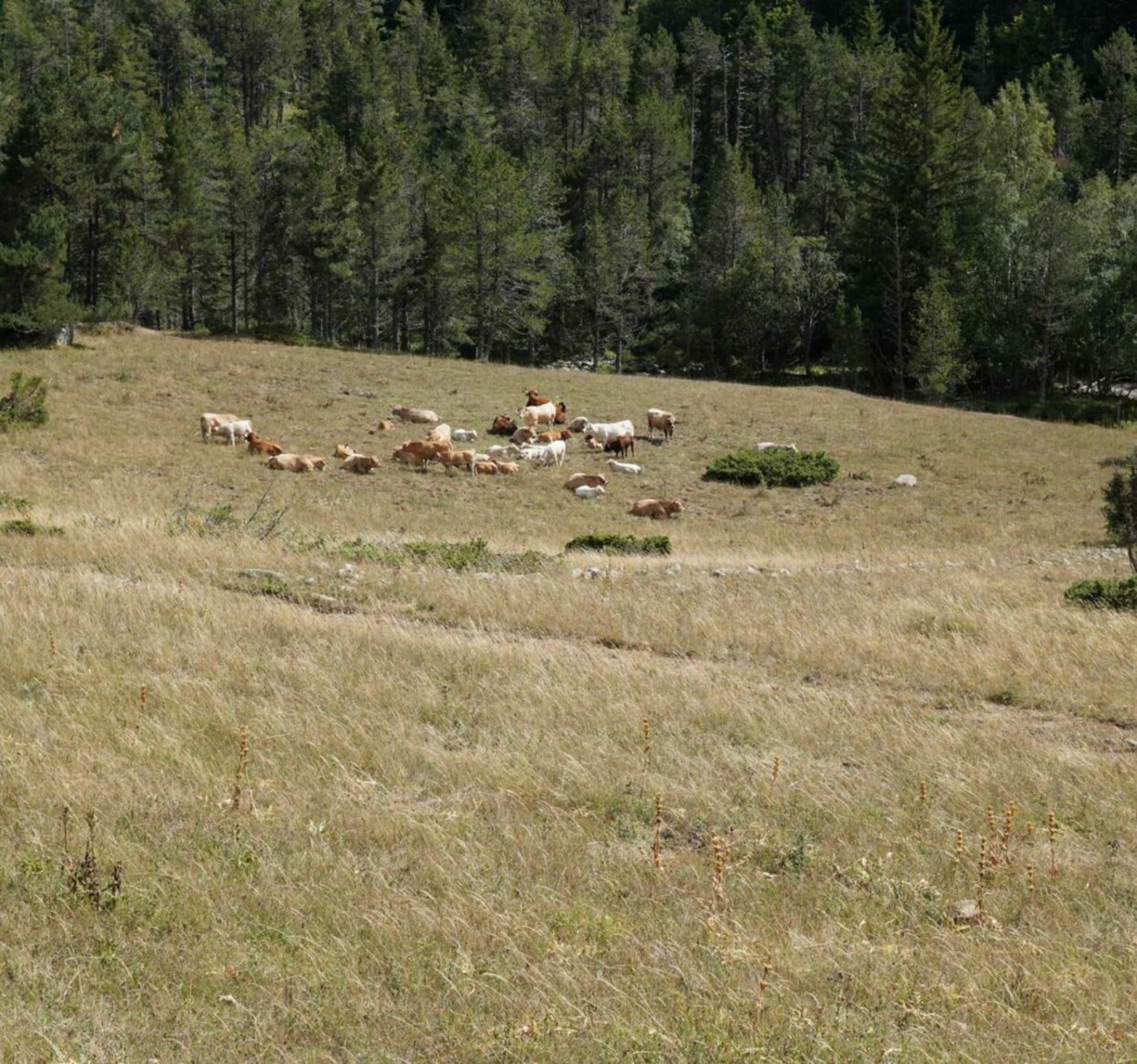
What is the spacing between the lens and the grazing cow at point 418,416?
1502 inches

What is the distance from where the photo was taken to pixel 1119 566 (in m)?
19.9

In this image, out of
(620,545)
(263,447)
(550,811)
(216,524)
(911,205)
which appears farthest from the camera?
(911,205)

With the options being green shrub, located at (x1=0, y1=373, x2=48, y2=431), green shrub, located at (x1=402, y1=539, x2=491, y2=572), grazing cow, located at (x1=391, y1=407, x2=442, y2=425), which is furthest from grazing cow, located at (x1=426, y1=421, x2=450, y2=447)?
green shrub, located at (x1=402, y1=539, x2=491, y2=572)

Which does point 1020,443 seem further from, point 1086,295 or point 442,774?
point 442,774

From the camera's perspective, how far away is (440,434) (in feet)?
113

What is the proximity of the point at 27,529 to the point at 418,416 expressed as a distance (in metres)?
22.8

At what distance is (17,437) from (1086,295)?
52.4 metres

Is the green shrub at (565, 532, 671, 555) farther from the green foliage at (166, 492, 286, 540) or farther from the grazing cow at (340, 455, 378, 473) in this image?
the grazing cow at (340, 455, 378, 473)

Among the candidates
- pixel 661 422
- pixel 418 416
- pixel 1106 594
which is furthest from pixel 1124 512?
pixel 418 416

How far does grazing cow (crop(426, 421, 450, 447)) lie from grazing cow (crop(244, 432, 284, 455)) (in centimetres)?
444

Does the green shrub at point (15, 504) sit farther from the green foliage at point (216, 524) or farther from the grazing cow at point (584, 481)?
the grazing cow at point (584, 481)

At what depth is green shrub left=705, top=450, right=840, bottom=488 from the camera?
3256cm

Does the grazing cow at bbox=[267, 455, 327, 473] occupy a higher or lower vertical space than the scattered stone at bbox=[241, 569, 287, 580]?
higher

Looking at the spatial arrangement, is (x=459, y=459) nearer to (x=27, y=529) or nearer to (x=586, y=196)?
(x=27, y=529)
